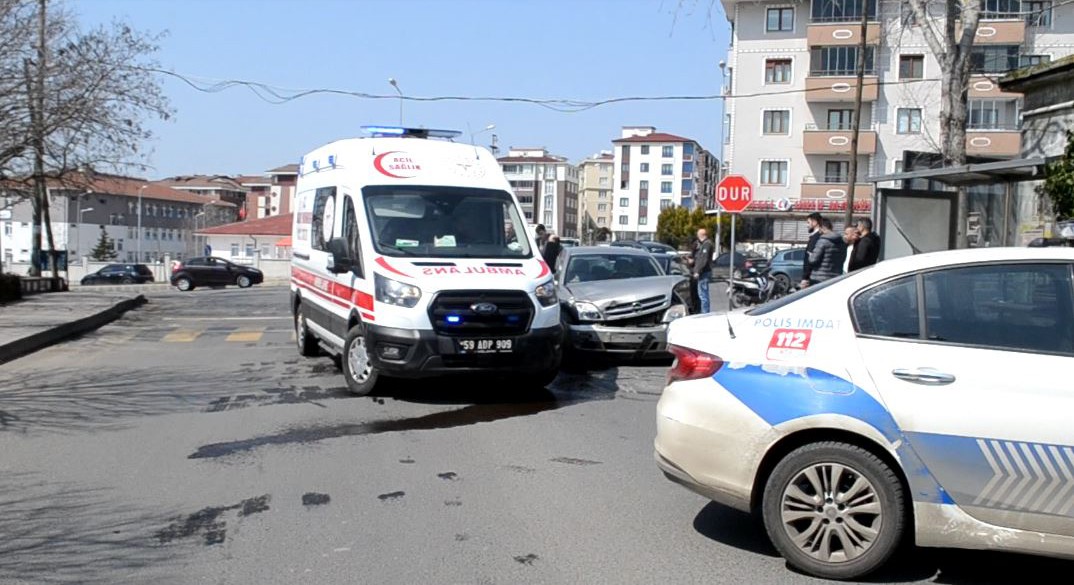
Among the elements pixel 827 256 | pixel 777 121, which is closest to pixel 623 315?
pixel 827 256

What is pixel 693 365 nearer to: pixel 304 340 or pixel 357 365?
pixel 357 365

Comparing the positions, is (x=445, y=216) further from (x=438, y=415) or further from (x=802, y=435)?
(x=802, y=435)

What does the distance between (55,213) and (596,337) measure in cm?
8454

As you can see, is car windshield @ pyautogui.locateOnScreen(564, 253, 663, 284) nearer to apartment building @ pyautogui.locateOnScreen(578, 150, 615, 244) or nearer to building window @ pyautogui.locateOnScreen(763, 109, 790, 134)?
building window @ pyautogui.locateOnScreen(763, 109, 790, 134)

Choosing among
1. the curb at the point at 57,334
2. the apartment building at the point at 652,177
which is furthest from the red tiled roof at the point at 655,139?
the curb at the point at 57,334

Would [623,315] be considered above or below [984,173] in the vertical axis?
below

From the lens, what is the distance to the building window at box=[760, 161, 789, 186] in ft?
196

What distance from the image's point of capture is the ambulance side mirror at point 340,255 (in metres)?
11.0

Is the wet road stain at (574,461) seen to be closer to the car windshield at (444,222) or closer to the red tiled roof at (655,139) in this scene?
the car windshield at (444,222)

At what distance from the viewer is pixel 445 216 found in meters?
11.4

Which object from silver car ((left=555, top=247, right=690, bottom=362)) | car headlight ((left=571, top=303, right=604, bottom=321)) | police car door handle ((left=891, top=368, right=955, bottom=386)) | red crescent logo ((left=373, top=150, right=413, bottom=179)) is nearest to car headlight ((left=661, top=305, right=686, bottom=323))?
silver car ((left=555, top=247, right=690, bottom=362))

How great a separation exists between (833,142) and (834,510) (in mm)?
55511

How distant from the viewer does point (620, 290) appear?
13219 mm

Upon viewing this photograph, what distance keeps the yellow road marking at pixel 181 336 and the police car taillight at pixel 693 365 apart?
44.8ft
